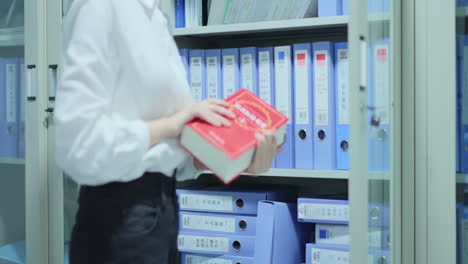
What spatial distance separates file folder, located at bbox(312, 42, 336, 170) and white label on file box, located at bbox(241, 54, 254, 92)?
19cm

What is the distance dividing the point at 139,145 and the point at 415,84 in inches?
37.5

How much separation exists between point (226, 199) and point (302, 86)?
0.40 m

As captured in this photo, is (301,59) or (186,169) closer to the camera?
(186,169)

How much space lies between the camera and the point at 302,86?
1698 millimetres

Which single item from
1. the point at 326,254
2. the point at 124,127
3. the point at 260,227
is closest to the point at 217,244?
the point at 260,227

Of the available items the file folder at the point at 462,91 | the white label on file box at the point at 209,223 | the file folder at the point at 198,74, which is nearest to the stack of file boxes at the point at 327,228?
the white label on file box at the point at 209,223

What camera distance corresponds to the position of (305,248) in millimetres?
1771

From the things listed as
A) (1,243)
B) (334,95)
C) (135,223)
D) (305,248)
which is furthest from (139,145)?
(1,243)

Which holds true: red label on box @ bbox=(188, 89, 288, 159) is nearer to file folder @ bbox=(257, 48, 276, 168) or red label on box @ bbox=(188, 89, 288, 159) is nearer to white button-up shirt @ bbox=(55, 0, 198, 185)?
white button-up shirt @ bbox=(55, 0, 198, 185)

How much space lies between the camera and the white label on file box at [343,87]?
164 centimetres

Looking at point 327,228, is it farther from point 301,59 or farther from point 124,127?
point 124,127

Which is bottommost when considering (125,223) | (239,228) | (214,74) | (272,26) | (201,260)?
(201,260)

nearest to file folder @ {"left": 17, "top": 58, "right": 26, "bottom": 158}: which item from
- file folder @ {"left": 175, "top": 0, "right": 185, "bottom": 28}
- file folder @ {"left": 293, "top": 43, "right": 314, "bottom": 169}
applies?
file folder @ {"left": 175, "top": 0, "right": 185, "bottom": 28}

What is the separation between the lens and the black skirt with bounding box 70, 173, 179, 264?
39.2 inches
